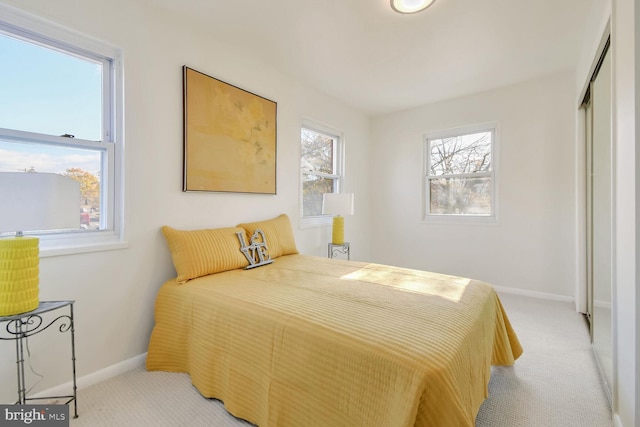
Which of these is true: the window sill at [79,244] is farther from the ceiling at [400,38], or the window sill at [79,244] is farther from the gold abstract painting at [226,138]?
the ceiling at [400,38]

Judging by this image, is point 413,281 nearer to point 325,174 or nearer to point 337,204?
point 337,204

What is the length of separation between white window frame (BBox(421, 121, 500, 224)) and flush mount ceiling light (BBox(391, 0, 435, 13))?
2145 millimetres

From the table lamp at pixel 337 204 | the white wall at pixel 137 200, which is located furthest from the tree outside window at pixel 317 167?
the white wall at pixel 137 200

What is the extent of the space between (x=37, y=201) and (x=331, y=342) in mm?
1353

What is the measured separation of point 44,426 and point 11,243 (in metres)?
0.87

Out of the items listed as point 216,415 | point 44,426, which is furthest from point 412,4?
point 44,426

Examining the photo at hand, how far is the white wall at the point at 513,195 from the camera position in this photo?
3213 millimetres

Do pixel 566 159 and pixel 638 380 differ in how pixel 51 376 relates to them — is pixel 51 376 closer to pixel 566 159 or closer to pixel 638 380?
pixel 638 380

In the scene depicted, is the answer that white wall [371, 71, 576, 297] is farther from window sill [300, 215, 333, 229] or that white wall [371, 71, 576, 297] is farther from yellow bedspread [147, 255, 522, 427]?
yellow bedspread [147, 255, 522, 427]

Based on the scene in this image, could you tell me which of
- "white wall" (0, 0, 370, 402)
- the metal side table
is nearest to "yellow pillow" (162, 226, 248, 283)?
"white wall" (0, 0, 370, 402)

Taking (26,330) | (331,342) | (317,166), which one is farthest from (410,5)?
(26,330)

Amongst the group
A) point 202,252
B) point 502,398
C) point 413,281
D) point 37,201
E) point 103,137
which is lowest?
point 502,398

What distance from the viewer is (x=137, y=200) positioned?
2016mm

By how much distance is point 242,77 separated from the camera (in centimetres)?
271
